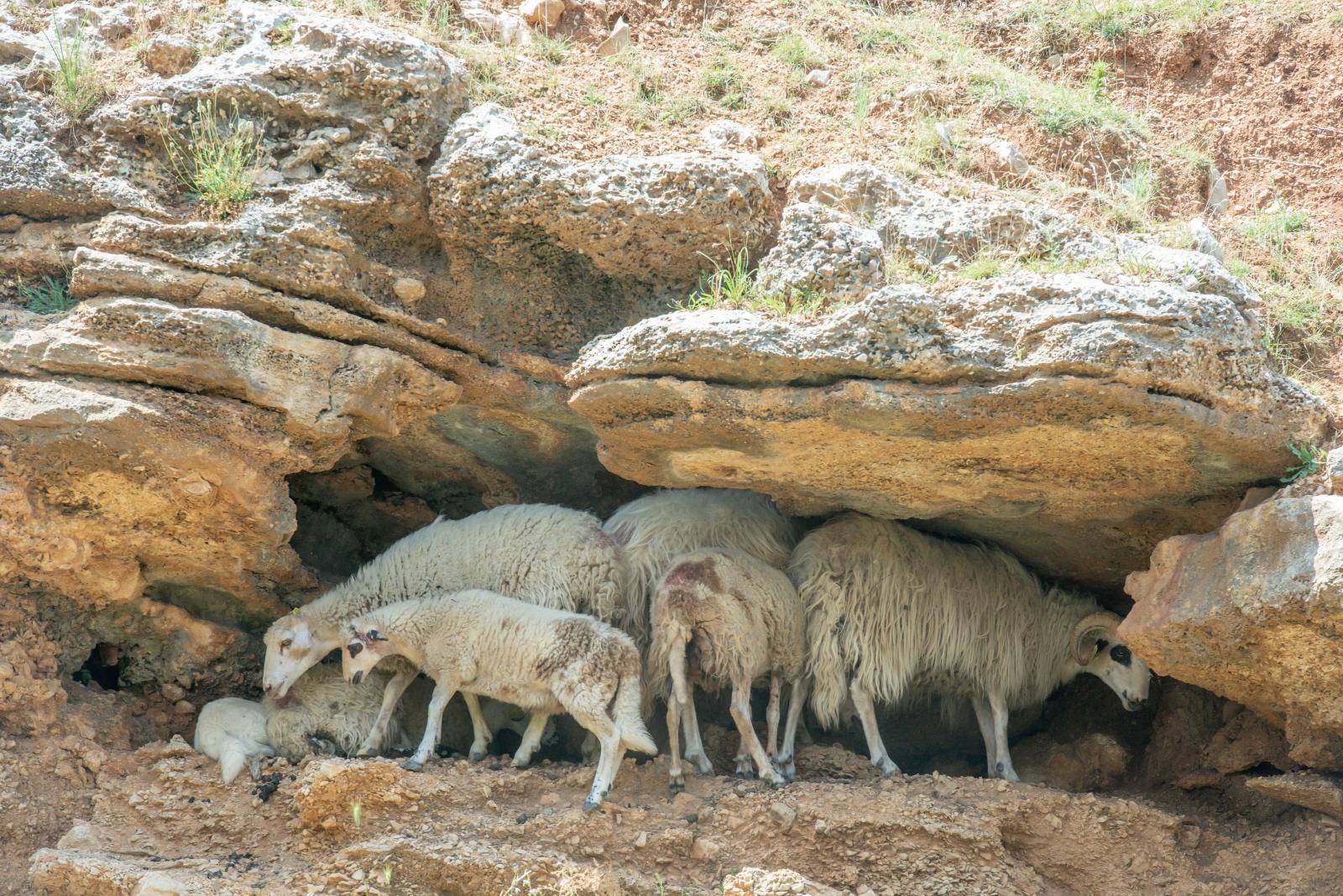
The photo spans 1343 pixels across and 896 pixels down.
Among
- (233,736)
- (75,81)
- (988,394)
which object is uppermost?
(75,81)

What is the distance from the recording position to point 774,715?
6.30 metres

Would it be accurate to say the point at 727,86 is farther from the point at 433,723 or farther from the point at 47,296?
the point at 433,723

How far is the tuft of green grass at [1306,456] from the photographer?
498 cm

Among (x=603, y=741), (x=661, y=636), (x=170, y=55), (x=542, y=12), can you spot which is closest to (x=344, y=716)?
(x=603, y=741)

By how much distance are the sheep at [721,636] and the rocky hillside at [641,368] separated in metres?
0.37

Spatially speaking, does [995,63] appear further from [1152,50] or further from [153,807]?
[153,807]

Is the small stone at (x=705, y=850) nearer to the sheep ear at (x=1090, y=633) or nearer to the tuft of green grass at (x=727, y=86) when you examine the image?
the sheep ear at (x=1090, y=633)

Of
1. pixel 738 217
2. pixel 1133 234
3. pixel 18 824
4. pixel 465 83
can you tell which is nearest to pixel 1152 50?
pixel 1133 234

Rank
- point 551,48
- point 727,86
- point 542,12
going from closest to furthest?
point 727,86, point 551,48, point 542,12

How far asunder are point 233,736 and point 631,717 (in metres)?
2.00

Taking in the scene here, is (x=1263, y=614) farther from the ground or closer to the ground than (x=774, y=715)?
farther from the ground

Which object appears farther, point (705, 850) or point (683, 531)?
point (683, 531)

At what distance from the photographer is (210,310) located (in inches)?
220

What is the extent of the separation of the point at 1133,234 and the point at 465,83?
3.53m
